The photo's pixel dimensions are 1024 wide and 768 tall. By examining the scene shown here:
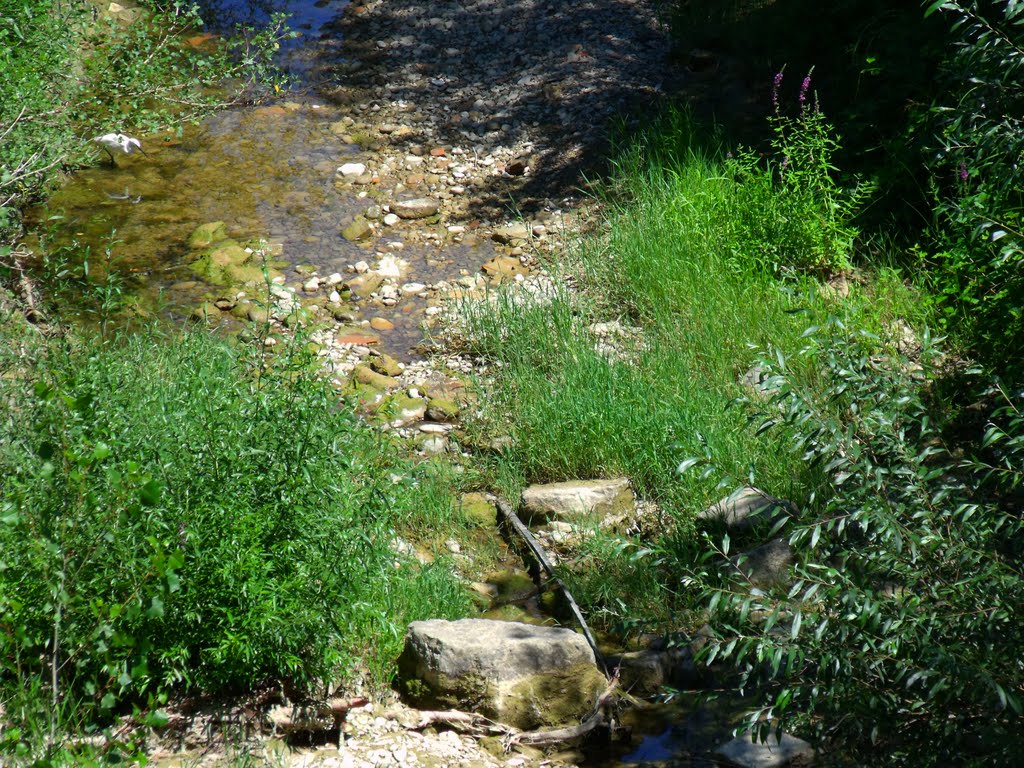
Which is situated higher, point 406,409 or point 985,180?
point 985,180

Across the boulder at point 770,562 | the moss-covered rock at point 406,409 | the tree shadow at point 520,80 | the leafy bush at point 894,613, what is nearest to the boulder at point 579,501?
the boulder at point 770,562

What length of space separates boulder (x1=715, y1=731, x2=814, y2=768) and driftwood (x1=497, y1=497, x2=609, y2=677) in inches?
22.1

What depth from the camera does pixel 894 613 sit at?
103 inches

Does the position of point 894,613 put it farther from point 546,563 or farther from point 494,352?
point 494,352

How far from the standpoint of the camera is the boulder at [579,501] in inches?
192

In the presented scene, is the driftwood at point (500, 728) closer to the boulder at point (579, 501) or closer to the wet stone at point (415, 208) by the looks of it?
the boulder at point (579, 501)

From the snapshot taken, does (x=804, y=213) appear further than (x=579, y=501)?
Yes

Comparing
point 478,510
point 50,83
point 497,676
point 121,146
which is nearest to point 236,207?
point 121,146

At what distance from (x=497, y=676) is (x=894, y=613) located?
1.53 meters

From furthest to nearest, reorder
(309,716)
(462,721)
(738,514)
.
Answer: (738,514), (462,721), (309,716)

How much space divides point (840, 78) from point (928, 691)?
5109 mm

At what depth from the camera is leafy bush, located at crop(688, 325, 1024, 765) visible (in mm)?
2500

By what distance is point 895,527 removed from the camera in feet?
8.71

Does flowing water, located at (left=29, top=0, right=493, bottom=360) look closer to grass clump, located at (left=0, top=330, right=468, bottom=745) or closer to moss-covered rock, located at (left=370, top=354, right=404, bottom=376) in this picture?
moss-covered rock, located at (left=370, top=354, right=404, bottom=376)
